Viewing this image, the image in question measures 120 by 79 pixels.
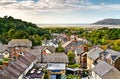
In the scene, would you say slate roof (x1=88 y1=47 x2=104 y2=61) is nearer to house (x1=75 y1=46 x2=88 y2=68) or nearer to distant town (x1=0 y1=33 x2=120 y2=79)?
distant town (x1=0 y1=33 x2=120 y2=79)

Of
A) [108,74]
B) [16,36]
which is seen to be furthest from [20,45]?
[108,74]

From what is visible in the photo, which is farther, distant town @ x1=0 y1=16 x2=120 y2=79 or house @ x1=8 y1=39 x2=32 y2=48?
house @ x1=8 y1=39 x2=32 y2=48

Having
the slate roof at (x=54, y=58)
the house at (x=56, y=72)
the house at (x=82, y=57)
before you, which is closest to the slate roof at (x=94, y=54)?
the house at (x=82, y=57)

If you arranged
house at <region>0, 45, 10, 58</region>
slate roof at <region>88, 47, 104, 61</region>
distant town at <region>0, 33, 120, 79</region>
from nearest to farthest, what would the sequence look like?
distant town at <region>0, 33, 120, 79</region> → slate roof at <region>88, 47, 104, 61</region> → house at <region>0, 45, 10, 58</region>

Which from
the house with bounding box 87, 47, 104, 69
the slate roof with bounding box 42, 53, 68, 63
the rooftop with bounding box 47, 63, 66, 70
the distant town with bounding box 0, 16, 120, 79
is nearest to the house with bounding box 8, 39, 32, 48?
the distant town with bounding box 0, 16, 120, 79

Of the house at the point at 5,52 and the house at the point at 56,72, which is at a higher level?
the house at the point at 56,72

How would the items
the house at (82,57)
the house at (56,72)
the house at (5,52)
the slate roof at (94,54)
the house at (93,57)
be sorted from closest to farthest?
the house at (56,72) < the house at (93,57) < the slate roof at (94,54) < the house at (82,57) < the house at (5,52)

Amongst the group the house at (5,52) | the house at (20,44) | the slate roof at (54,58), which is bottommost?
the house at (5,52)

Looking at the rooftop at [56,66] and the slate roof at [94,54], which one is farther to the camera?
the slate roof at [94,54]

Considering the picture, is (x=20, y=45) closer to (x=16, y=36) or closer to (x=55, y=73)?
(x=16, y=36)

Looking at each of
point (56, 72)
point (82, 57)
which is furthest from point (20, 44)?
point (56, 72)

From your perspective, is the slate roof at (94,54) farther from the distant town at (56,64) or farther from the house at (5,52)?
the house at (5,52)
